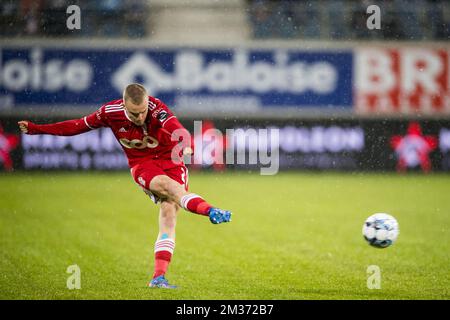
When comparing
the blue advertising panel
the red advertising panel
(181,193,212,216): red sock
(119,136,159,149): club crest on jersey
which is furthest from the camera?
the red advertising panel

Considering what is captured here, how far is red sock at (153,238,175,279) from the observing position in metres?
7.05

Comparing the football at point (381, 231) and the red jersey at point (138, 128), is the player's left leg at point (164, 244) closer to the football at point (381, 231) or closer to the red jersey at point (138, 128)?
the red jersey at point (138, 128)

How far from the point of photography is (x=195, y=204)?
6688 millimetres

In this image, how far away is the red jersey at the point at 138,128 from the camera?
23.1 ft

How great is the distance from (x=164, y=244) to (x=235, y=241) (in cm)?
333

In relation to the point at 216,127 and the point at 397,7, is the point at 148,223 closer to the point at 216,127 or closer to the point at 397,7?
the point at 216,127

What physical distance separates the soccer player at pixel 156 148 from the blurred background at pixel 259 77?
11.8 meters

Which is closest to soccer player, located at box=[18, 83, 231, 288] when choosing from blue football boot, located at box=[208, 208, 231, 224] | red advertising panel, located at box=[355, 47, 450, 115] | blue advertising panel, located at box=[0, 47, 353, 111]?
blue football boot, located at box=[208, 208, 231, 224]

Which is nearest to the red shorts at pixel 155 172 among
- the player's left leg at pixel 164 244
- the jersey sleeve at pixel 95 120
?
the player's left leg at pixel 164 244

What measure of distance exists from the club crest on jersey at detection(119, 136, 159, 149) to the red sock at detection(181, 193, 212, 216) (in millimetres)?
675

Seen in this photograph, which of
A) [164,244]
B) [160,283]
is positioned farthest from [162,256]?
[160,283]

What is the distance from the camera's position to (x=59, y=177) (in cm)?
1891

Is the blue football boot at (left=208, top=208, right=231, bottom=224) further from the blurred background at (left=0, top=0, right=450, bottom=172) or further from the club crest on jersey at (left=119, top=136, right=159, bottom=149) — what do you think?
the blurred background at (left=0, top=0, right=450, bottom=172)

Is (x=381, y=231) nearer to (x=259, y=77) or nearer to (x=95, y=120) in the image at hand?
(x=95, y=120)
